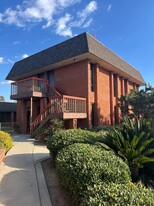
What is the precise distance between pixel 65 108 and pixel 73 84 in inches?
160

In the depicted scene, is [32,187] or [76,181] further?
[32,187]

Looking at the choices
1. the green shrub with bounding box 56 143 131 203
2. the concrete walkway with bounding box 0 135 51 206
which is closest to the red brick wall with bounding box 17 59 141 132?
the concrete walkway with bounding box 0 135 51 206

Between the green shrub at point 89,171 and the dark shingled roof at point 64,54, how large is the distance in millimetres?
10358

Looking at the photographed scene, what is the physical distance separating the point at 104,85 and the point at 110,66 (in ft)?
6.41

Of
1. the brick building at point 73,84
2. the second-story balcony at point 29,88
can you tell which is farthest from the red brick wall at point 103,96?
the second-story balcony at point 29,88

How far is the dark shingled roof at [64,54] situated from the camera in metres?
13.8

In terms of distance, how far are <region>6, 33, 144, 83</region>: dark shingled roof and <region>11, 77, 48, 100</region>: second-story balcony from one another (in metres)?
1.87

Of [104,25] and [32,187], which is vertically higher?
[104,25]

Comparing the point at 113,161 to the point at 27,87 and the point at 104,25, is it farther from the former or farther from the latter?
the point at 27,87

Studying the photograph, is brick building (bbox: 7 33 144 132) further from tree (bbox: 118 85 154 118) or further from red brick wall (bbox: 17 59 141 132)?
tree (bbox: 118 85 154 118)

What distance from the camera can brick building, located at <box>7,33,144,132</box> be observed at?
13.3 metres

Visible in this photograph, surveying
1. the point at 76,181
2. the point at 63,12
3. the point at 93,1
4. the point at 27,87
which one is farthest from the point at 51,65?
the point at 76,181

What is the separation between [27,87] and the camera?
1600cm

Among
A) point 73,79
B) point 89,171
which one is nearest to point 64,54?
point 73,79
